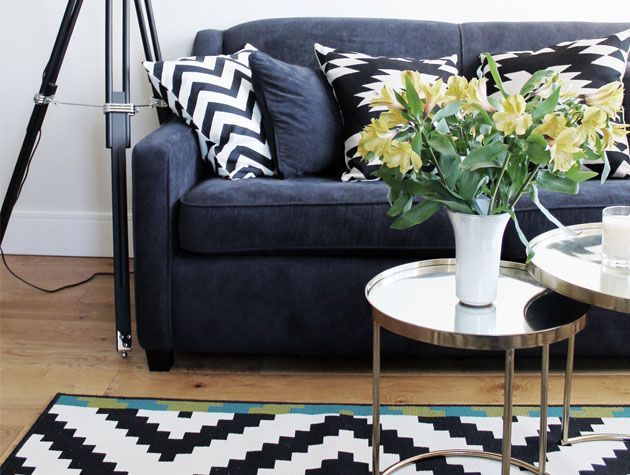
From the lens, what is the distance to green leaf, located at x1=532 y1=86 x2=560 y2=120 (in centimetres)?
116

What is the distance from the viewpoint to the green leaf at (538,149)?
3.77 ft

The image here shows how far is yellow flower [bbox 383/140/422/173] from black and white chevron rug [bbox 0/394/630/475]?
0.68 m

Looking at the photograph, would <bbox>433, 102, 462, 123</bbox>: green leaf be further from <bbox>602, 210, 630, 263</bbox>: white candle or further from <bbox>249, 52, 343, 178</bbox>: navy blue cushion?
<bbox>249, 52, 343, 178</bbox>: navy blue cushion

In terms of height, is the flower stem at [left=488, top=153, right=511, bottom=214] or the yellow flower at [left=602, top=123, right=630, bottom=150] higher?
the yellow flower at [left=602, top=123, right=630, bottom=150]

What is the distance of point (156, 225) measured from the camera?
1932mm

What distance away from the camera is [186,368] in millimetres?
2072

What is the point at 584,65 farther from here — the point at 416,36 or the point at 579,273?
the point at 579,273

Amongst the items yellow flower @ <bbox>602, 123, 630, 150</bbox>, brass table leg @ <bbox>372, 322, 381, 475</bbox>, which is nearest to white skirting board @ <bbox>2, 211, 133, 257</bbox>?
brass table leg @ <bbox>372, 322, 381, 475</bbox>

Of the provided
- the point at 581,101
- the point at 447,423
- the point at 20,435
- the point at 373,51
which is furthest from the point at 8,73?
the point at 581,101

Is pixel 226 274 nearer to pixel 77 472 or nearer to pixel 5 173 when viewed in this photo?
pixel 77 472

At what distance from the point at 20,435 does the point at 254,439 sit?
514 mm

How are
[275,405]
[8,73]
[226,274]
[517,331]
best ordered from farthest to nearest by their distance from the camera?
1. [8,73]
2. [226,274]
3. [275,405]
4. [517,331]

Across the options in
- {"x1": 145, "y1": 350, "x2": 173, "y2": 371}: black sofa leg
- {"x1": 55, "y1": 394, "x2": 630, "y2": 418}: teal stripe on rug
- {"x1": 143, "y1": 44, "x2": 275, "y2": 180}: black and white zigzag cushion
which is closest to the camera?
{"x1": 55, "y1": 394, "x2": 630, "y2": 418}: teal stripe on rug

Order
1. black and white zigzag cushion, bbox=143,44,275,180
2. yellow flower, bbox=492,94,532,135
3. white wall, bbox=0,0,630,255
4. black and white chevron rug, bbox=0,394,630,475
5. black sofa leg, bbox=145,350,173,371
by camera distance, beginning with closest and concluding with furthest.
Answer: yellow flower, bbox=492,94,532,135 → black and white chevron rug, bbox=0,394,630,475 → black sofa leg, bbox=145,350,173,371 → black and white zigzag cushion, bbox=143,44,275,180 → white wall, bbox=0,0,630,255
